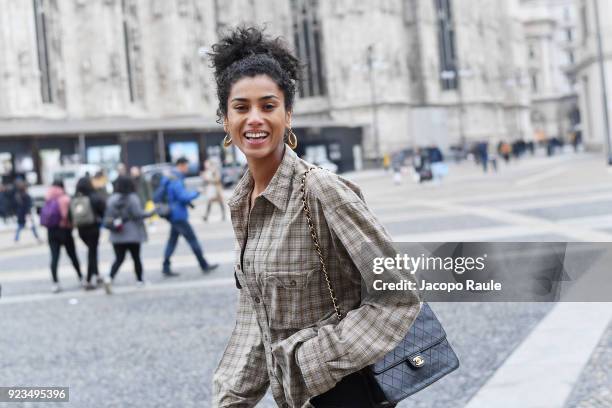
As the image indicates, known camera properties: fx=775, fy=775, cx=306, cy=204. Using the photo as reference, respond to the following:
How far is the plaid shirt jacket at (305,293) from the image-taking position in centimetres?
185

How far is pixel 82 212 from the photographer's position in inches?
386

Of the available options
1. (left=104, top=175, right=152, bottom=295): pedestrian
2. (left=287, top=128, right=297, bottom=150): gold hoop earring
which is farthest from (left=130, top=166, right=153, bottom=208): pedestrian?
(left=287, top=128, right=297, bottom=150): gold hoop earring

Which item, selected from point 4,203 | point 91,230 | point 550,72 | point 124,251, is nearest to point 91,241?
point 91,230

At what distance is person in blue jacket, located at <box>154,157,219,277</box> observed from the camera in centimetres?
1012

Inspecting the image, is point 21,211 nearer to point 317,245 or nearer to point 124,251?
point 124,251

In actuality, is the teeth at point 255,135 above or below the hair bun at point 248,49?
below

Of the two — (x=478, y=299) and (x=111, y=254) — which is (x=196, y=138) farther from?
(x=478, y=299)

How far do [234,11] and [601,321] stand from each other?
42578mm

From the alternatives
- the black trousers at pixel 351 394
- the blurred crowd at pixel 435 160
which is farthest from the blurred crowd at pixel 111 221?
the blurred crowd at pixel 435 160

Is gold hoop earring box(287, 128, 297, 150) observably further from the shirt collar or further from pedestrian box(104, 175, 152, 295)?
pedestrian box(104, 175, 152, 295)

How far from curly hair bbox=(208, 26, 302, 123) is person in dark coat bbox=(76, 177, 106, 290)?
317 inches

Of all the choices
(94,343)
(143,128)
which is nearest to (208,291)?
(94,343)

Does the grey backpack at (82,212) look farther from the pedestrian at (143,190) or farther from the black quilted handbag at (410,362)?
the pedestrian at (143,190)

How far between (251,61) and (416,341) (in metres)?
0.85
